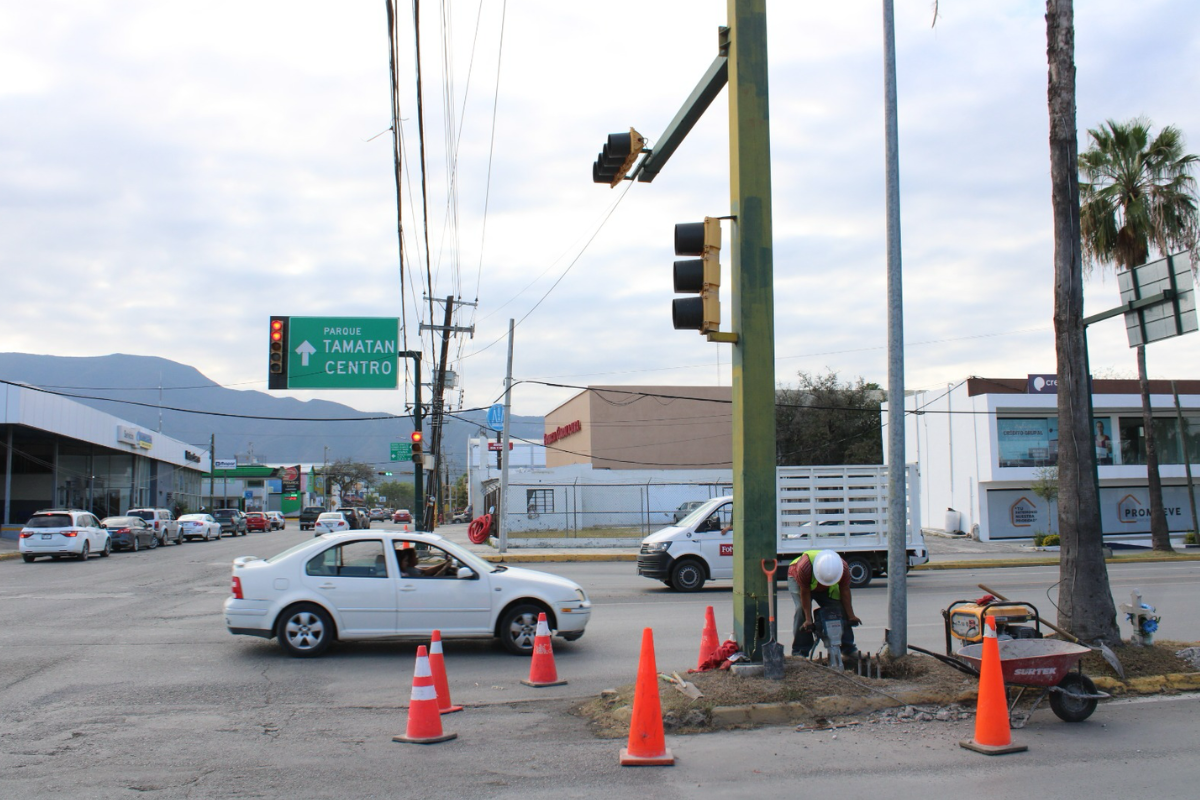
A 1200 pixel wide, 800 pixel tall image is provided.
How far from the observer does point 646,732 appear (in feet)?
20.2

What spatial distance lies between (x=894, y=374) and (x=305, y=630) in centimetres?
691

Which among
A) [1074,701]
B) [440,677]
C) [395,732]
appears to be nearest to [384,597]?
[440,677]

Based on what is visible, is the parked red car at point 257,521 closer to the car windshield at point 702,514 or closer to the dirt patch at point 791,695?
the car windshield at point 702,514

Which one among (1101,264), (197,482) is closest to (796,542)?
(1101,264)

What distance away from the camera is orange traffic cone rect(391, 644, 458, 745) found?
22.2ft

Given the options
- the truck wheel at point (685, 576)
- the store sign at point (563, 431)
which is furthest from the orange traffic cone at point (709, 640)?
the store sign at point (563, 431)

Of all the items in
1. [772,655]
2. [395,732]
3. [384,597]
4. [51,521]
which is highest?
[51,521]

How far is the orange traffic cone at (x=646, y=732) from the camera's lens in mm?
6094

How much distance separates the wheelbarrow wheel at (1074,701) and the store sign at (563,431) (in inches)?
2345

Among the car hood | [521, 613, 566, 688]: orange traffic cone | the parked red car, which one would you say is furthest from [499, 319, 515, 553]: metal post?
the parked red car

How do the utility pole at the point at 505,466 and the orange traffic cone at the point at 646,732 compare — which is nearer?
the orange traffic cone at the point at 646,732

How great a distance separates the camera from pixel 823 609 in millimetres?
8125

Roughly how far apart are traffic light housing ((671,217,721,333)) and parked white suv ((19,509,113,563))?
27.9 meters

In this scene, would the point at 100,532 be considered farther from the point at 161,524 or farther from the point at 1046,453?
the point at 1046,453
